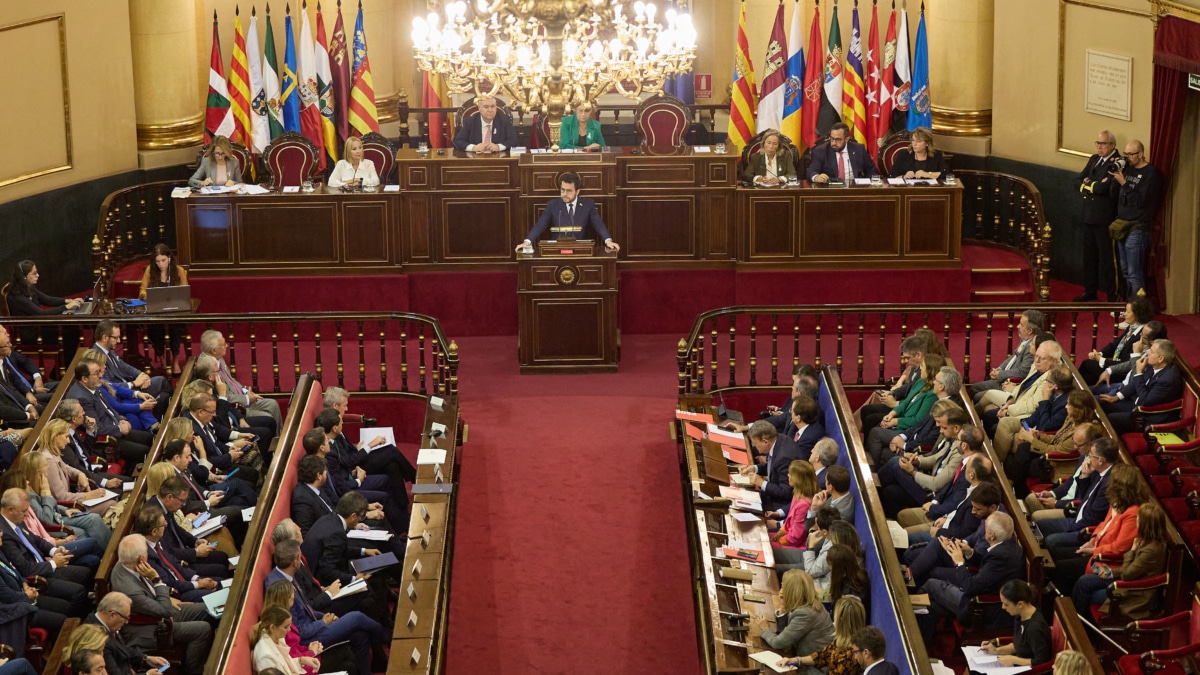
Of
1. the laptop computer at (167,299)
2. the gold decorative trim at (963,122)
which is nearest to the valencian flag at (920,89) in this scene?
the gold decorative trim at (963,122)

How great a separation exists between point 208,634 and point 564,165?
22.0 ft

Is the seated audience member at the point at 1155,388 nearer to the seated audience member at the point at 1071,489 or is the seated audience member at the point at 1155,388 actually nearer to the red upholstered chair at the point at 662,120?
the seated audience member at the point at 1071,489

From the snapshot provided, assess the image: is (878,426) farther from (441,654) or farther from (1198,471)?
(441,654)

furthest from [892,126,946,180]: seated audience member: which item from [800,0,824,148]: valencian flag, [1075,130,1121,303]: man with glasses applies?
[800,0,824,148]: valencian flag

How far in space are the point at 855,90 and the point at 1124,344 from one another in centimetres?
599

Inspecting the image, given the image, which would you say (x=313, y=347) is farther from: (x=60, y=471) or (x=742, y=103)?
(x=742, y=103)

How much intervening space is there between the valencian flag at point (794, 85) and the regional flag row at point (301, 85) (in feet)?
14.3

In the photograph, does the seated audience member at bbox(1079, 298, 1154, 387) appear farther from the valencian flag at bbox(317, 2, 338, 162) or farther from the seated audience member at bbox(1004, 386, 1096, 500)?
the valencian flag at bbox(317, 2, 338, 162)

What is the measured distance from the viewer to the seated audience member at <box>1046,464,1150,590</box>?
967cm

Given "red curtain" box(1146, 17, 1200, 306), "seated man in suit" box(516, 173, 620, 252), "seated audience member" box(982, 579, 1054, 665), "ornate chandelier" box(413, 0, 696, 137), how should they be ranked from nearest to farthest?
"seated audience member" box(982, 579, 1054, 665), "ornate chandelier" box(413, 0, 696, 137), "red curtain" box(1146, 17, 1200, 306), "seated man in suit" box(516, 173, 620, 252)

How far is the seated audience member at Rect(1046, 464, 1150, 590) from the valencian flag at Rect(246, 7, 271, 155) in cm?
1085

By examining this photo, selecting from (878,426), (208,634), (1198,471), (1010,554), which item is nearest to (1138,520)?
(1010,554)

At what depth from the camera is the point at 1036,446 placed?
11.4 meters

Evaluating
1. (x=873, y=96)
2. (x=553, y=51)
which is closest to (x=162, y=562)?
(x=553, y=51)
